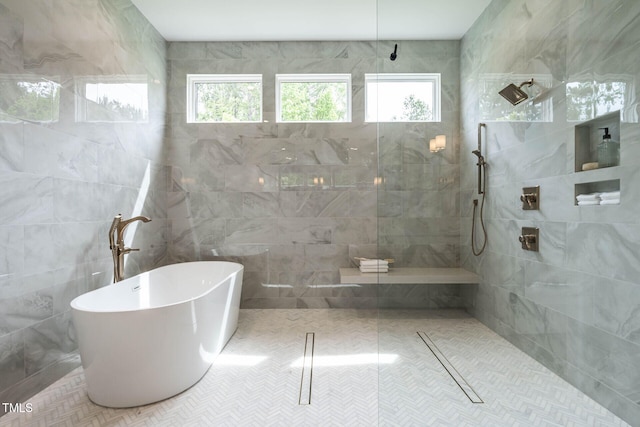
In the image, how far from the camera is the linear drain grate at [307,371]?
1.81 m

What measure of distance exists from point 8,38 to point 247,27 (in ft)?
6.55

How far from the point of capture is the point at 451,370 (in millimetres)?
1230

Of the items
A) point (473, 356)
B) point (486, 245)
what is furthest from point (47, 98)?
point (473, 356)

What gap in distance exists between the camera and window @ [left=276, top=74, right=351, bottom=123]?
3.47 m

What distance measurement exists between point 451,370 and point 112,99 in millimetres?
3041

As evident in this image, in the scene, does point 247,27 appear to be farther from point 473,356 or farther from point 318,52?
point 473,356

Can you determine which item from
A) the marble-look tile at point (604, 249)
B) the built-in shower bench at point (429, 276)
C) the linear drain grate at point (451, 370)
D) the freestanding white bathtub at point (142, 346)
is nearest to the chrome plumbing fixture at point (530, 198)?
the marble-look tile at point (604, 249)

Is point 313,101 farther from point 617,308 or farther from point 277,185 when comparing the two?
point 617,308

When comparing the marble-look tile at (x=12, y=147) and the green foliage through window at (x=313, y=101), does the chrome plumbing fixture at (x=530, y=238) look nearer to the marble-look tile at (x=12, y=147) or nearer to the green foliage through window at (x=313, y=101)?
the marble-look tile at (x=12, y=147)

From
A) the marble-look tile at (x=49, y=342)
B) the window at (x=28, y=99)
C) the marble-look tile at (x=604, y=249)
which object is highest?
the window at (x=28, y=99)

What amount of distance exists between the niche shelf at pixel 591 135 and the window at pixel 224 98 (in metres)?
3.05

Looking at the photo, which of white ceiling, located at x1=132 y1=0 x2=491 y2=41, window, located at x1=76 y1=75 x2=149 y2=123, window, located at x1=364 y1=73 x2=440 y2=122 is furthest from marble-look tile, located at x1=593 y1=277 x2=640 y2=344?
window, located at x1=76 y1=75 x2=149 y2=123

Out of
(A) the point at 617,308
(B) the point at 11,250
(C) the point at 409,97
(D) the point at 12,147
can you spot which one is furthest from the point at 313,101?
(A) the point at 617,308

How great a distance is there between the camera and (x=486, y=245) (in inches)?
47.6
